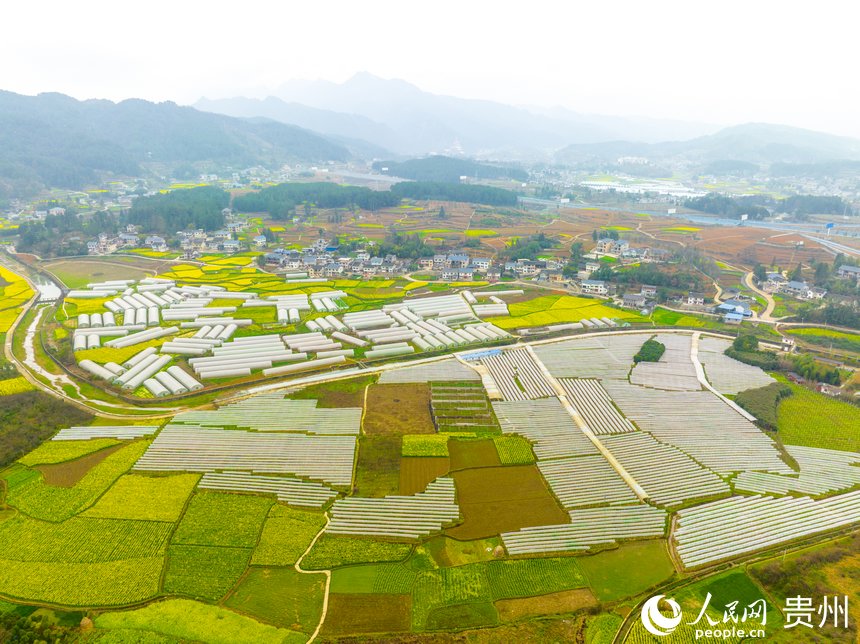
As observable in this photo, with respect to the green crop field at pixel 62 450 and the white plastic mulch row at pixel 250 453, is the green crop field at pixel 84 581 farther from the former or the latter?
the green crop field at pixel 62 450

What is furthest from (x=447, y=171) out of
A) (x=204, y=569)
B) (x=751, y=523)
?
(x=204, y=569)

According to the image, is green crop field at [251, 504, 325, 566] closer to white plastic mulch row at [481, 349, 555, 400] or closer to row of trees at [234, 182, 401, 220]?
white plastic mulch row at [481, 349, 555, 400]

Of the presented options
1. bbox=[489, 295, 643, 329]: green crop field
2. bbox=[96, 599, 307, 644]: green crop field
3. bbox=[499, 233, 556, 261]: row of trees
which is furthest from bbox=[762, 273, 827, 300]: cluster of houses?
bbox=[96, 599, 307, 644]: green crop field

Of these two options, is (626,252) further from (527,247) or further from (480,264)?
(480,264)

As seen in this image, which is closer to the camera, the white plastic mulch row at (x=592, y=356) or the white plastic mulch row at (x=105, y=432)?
the white plastic mulch row at (x=105, y=432)

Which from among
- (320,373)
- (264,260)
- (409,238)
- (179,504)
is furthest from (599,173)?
(179,504)

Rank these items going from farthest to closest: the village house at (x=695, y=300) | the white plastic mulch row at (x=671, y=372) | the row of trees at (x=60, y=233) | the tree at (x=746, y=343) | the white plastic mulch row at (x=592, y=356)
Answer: the row of trees at (x=60, y=233), the village house at (x=695, y=300), the tree at (x=746, y=343), the white plastic mulch row at (x=592, y=356), the white plastic mulch row at (x=671, y=372)

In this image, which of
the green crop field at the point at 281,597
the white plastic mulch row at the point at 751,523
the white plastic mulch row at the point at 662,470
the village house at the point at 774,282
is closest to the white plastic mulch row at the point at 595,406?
the white plastic mulch row at the point at 662,470
